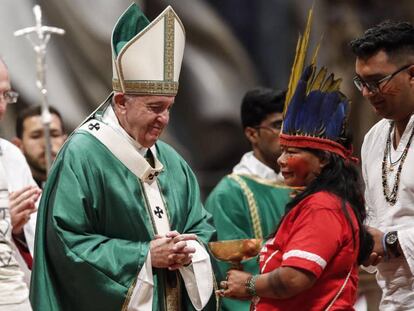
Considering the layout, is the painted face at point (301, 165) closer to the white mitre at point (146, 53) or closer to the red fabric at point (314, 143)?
the red fabric at point (314, 143)

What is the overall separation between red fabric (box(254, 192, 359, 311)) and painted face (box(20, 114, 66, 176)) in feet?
8.48

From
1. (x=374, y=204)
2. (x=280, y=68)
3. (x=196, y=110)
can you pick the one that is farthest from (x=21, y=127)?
(x=374, y=204)

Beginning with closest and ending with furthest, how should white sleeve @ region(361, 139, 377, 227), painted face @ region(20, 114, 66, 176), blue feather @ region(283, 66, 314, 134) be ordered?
blue feather @ region(283, 66, 314, 134) < white sleeve @ region(361, 139, 377, 227) < painted face @ region(20, 114, 66, 176)

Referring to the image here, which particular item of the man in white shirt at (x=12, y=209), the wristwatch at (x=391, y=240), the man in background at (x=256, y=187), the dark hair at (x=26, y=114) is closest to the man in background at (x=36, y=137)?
the dark hair at (x=26, y=114)

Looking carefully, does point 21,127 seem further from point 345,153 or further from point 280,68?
point 345,153

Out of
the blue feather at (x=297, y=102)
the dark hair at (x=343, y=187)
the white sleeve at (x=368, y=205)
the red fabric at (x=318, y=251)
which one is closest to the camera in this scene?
the red fabric at (x=318, y=251)

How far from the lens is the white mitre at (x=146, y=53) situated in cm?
448

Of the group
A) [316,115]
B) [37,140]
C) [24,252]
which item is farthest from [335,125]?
[37,140]

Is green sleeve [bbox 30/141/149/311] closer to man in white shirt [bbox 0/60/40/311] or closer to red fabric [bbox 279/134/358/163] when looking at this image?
man in white shirt [bbox 0/60/40/311]

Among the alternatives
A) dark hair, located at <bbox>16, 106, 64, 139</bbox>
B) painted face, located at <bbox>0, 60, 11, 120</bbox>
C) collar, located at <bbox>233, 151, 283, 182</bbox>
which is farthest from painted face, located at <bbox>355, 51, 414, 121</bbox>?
dark hair, located at <bbox>16, 106, 64, 139</bbox>

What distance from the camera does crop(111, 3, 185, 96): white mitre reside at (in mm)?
4477

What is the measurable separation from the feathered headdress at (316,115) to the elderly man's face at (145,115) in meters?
0.52

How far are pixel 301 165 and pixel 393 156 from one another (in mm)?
560

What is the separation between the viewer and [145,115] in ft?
14.5
